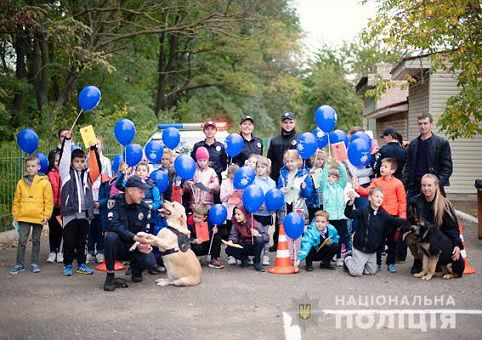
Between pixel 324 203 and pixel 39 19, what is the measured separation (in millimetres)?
7466

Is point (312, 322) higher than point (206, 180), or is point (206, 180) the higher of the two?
point (206, 180)

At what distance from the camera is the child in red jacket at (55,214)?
9327mm

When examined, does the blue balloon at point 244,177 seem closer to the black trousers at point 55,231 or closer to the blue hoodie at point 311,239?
the blue hoodie at point 311,239

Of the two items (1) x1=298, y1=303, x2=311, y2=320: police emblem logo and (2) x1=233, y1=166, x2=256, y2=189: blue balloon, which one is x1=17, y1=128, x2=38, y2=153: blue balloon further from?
(1) x1=298, y1=303, x2=311, y2=320: police emblem logo

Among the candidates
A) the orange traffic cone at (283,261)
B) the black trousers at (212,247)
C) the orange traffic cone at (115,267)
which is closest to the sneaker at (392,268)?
the orange traffic cone at (283,261)

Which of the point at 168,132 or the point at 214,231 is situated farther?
the point at 168,132

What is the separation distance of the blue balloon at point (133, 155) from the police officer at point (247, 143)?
170 centimetres

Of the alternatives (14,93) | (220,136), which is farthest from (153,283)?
(14,93)

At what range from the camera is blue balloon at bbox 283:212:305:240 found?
8.58 meters

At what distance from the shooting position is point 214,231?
8.98 metres

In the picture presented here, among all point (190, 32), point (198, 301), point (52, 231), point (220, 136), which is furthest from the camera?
point (190, 32)

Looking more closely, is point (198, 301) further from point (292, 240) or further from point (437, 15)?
point (437, 15)

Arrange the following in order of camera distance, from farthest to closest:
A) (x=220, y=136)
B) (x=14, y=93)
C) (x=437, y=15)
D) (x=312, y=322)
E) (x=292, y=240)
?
1. (x=14, y=93)
2. (x=437, y=15)
3. (x=220, y=136)
4. (x=292, y=240)
5. (x=312, y=322)

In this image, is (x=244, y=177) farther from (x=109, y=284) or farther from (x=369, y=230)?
(x=109, y=284)
